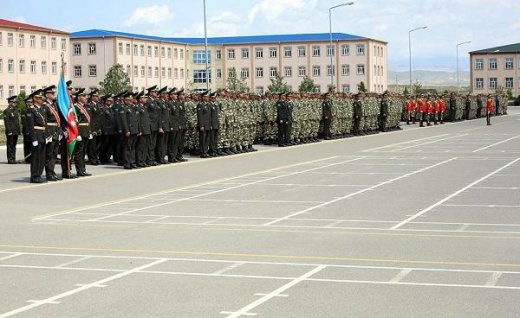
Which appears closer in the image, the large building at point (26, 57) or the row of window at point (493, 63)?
the large building at point (26, 57)

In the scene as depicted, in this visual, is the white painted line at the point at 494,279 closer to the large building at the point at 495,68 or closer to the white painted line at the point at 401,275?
the white painted line at the point at 401,275

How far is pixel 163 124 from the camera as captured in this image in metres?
25.6

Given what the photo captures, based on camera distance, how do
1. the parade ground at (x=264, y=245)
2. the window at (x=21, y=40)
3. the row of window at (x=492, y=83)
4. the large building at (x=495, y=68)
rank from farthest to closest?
1. the large building at (x=495, y=68)
2. the row of window at (x=492, y=83)
3. the window at (x=21, y=40)
4. the parade ground at (x=264, y=245)

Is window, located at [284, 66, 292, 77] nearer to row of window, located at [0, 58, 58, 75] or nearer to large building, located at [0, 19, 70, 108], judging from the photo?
large building, located at [0, 19, 70, 108]

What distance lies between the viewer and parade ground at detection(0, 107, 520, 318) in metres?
7.95

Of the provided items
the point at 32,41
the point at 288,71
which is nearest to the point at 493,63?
the point at 288,71

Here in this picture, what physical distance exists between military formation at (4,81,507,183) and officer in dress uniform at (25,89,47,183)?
0.8 inches

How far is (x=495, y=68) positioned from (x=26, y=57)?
81867mm

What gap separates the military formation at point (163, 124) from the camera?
2064 centimetres

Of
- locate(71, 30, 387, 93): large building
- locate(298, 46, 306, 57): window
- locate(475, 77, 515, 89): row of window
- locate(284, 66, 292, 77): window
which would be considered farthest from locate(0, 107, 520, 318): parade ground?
locate(475, 77, 515, 89): row of window

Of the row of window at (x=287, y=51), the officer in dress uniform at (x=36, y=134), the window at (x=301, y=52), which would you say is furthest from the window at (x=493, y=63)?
the officer in dress uniform at (x=36, y=134)

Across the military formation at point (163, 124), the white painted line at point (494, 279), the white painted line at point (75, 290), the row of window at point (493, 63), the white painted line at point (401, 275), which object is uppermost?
the row of window at point (493, 63)

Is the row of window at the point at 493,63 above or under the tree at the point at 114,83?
above

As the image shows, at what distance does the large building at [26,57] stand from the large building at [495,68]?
73.4 meters
